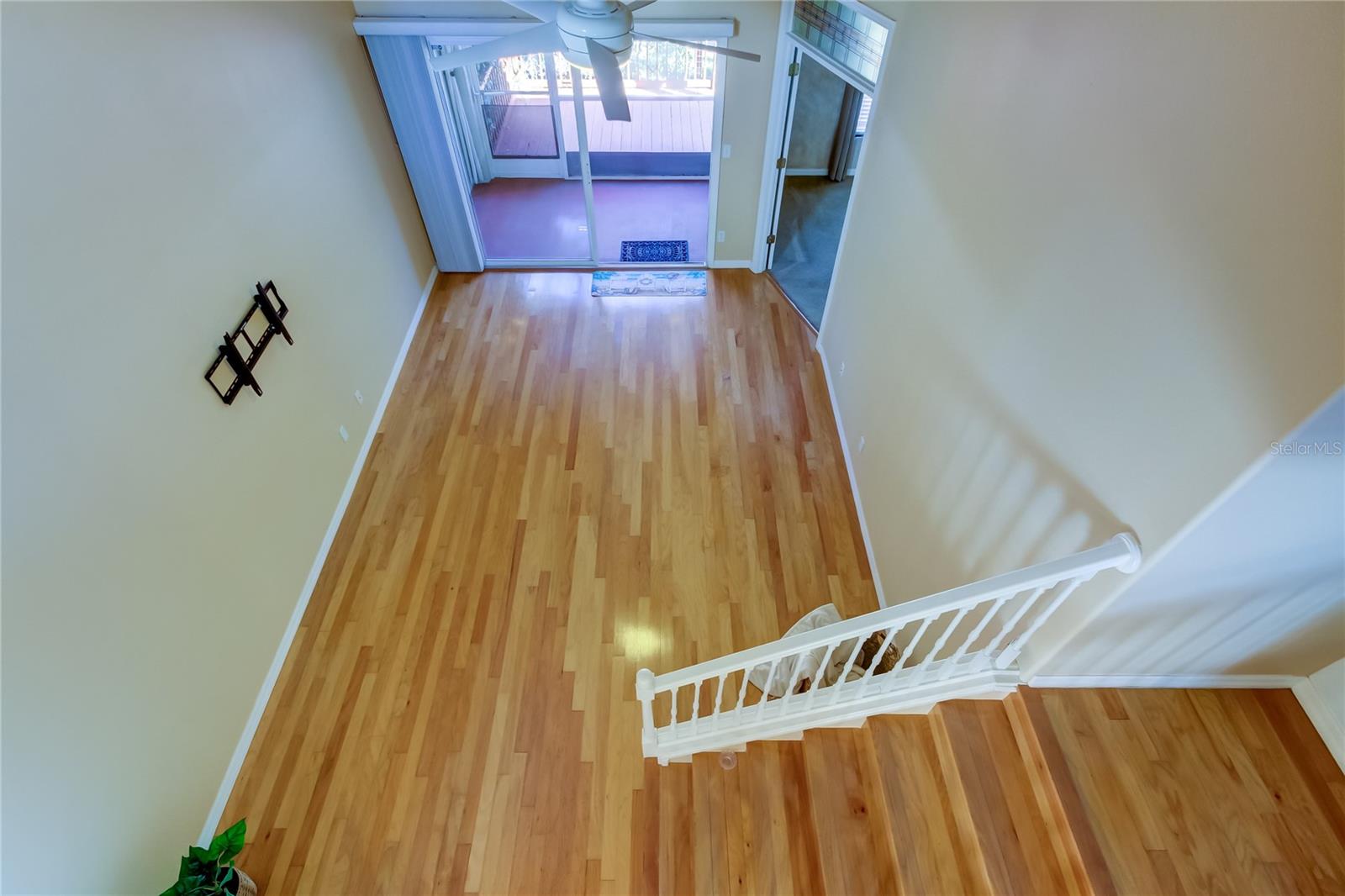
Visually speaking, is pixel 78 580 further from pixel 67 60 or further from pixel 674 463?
pixel 674 463

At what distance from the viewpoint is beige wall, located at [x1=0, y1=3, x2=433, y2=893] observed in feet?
6.53

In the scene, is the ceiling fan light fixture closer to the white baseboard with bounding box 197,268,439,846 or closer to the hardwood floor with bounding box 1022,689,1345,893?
the hardwood floor with bounding box 1022,689,1345,893

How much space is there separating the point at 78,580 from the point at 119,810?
0.91 m

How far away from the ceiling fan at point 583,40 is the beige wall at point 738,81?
2.05 m

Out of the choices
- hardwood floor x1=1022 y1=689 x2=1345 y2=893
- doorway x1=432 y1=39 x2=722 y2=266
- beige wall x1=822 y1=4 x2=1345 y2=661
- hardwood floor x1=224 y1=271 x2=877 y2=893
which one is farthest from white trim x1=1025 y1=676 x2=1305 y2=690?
doorway x1=432 y1=39 x2=722 y2=266

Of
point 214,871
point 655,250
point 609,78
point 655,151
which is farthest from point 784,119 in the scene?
point 214,871

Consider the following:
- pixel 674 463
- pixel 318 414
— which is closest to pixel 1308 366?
pixel 674 463

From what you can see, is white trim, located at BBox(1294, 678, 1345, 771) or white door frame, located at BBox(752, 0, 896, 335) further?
white door frame, located at BBox(752, 0, 896, 335)

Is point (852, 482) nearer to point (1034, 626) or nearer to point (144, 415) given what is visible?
point (1034, 626)

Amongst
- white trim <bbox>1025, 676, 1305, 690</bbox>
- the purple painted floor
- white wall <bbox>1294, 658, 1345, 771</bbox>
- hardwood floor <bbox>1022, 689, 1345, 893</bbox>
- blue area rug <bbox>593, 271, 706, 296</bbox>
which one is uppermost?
white wall <bbox>1294, 658, 1345, 771</bbox>

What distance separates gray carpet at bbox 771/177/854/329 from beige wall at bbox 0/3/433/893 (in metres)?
3.74

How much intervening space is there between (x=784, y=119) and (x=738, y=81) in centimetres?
45

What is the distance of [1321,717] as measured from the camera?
2.01m

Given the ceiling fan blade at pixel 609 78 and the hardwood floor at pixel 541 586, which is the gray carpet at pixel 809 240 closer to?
the hardwood floor at pixel 541 586
